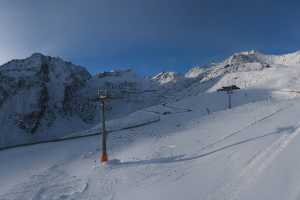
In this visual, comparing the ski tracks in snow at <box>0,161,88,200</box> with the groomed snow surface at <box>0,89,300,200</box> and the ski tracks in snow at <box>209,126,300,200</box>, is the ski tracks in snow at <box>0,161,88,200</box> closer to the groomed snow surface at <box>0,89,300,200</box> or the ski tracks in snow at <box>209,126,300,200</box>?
the groomed snow surface at <box>0,89,300,200</box>

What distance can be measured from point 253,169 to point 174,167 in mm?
4150

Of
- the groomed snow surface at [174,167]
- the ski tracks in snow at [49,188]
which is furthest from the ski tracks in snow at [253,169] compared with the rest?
the ski tracks in snow at [49,188]

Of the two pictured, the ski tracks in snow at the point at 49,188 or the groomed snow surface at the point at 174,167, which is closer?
the groomed snow surface at the point at 174,167

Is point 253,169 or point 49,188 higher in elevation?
point 253,169

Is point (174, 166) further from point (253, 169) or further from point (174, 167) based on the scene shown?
point (253, 169)

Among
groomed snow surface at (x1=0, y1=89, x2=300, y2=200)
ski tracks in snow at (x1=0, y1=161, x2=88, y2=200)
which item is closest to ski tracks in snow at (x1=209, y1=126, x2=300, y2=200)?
groomed snow surface at (x1=0, y1=89, x2=300, y2=200)

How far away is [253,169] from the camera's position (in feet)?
54.6

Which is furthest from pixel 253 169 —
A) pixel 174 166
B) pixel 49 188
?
pixel 49 188

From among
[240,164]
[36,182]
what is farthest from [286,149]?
→ [36,182]

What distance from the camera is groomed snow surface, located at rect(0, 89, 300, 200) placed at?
1521 cm

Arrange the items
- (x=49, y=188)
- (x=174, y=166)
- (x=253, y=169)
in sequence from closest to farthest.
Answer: (x=253, y=169), (x=49, y=188), (x=174, y=166)

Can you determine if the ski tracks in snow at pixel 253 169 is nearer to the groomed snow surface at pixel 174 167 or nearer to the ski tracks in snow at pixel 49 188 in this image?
the groomed snow surface at pixel 174 167

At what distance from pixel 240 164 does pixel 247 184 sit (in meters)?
2.85

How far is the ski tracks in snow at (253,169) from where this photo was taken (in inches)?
561
